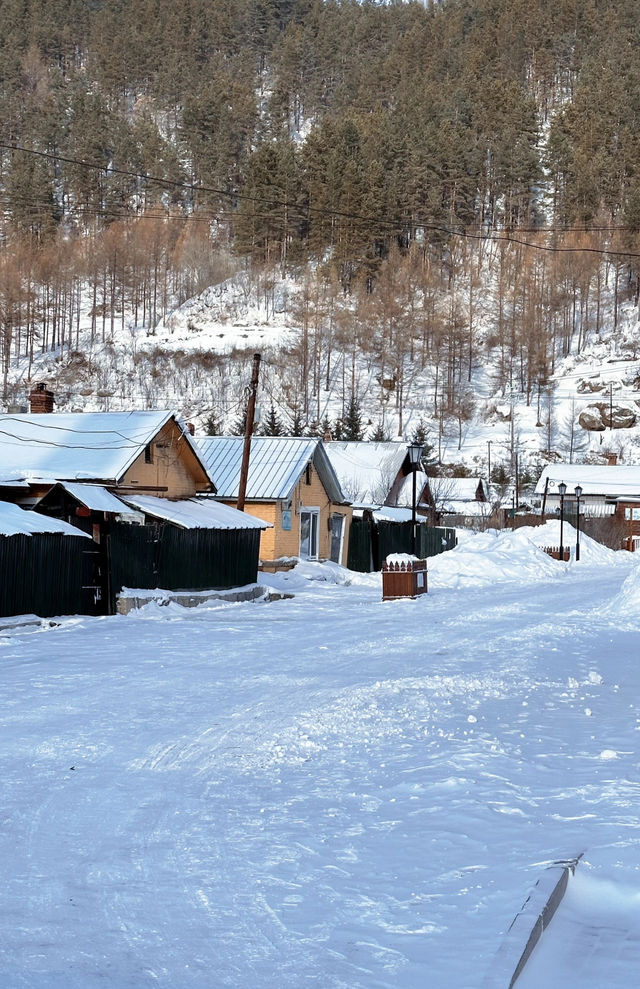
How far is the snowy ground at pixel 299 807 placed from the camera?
489 cm

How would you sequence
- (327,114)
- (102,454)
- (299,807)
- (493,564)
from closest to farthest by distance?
(299,807) → (102,454) → (493,564) → (327,114)

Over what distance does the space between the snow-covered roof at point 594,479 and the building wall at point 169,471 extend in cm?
5157

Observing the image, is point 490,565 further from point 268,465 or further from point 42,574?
point 42,574

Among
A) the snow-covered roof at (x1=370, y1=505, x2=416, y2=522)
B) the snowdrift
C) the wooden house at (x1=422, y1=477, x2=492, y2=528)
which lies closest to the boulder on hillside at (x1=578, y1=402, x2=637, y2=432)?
the wooden house at (x1=422, y1=477, x2=492, y2=528)

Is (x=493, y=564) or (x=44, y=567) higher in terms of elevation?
(x=44, y=567)

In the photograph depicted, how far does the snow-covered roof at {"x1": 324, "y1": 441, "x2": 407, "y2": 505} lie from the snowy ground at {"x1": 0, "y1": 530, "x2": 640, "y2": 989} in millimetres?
37552

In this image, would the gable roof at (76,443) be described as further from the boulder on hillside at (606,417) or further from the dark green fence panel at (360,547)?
the boulder on hillside at (606,417)

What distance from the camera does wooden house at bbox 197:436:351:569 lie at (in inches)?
1511

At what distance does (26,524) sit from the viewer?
830 inches

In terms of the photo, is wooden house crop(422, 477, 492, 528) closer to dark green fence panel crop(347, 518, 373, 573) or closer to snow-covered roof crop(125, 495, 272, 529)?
dark green fence panel crop(347, 518, 373, 573)

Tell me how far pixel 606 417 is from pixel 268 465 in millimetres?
62995

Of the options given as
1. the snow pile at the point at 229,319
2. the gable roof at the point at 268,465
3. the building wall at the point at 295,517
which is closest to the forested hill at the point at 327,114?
the snow pile at the point at 229,319

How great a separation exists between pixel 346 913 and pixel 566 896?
1173 millimetres

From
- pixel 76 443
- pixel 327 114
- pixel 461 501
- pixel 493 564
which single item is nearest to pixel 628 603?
pixel 493 564
